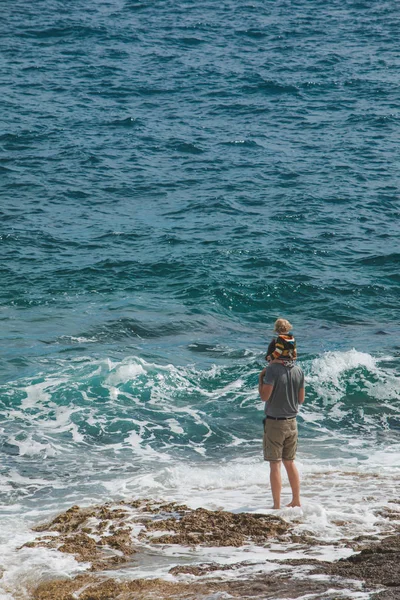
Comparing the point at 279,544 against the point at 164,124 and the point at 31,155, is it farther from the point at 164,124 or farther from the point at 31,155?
the point at 164,124

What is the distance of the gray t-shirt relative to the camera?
8344mm

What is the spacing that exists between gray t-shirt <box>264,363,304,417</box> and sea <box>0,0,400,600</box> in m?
1.06

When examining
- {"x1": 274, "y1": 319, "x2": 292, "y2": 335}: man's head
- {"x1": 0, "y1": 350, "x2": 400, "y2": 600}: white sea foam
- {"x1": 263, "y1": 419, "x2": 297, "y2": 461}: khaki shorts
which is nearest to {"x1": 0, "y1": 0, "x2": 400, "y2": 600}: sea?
{"x1": 0, "y1": 350, "x2": 400, "y2": 600}: white sea foam

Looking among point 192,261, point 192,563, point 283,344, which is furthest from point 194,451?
point 192,261

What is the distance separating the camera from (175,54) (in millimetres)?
38125

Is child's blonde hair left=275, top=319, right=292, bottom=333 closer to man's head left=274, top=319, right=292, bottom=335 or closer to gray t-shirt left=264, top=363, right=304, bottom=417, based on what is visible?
man's head left=274, top=319, right=292, bottom=335

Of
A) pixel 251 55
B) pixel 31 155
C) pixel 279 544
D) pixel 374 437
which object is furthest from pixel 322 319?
pixel 251 55

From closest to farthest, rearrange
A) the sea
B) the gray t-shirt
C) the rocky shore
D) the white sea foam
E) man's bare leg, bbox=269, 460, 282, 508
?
the rocky shore < the white sea foam < the gray t-shirt < man's bare leg, bbox=269, 460, 282, 508 < the sea

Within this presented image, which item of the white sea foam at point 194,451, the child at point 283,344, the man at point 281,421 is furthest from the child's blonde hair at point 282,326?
the white sea foam at point 194,451

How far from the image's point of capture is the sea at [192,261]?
1000 centimetres

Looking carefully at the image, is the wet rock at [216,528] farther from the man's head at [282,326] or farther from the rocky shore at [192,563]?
the man's head at [282,326]

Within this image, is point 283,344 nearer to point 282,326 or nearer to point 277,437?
point 282,326

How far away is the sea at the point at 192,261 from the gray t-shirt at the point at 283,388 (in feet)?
3.48

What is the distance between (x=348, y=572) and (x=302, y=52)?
3541 centimetres
